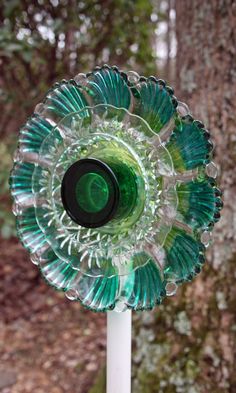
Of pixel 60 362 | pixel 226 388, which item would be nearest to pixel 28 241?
pixel 226 388

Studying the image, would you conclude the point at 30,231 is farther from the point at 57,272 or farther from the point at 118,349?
the point at 118,349

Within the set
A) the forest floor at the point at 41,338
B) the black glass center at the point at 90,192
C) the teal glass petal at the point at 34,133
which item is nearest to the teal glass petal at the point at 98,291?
the black glass center at the point at 90,192

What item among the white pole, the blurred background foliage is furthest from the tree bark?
the white pole

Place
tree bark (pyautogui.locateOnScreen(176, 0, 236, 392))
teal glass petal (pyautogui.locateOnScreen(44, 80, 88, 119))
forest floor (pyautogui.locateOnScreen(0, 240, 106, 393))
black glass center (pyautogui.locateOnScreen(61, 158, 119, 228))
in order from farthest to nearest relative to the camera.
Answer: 1. forest floor (pyautogui.locateOnScreen(0, 240, 106, 393))
2. tree bark (pyautogui.locateOnScreen(176, 0, 236, 392))
3. teal glass petal (pyautogui.locateOnScreen(44, 80, 88, 119))
4. black glass center (pyautogui.locateOnScreen(61, 158, 119, 228))


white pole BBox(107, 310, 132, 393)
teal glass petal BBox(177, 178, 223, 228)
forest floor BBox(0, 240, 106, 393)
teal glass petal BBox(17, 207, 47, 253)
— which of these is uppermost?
teal glass petal BBox(177, 178, 223, 228)

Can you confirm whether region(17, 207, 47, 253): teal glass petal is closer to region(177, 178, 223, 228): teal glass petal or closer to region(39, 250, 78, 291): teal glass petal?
region(39, 250, 78, 291): teal glass petal

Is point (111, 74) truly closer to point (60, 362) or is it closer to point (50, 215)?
point (50, 215)
